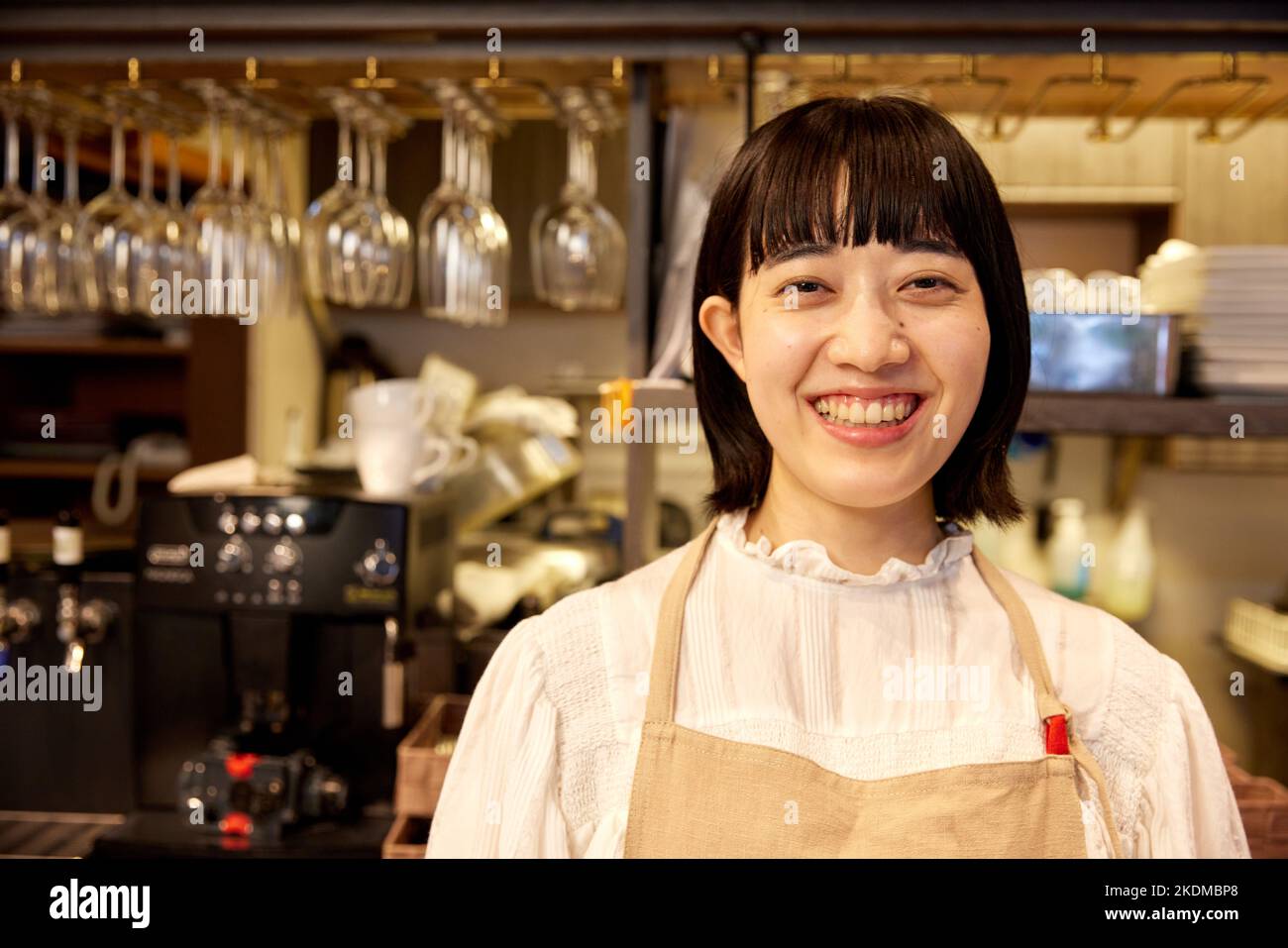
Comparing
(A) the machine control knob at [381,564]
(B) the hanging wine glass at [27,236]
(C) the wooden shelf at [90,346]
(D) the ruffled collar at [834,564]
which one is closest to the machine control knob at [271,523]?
(A) the machine control knob at [381,564]

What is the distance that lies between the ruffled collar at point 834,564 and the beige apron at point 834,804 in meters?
0.16

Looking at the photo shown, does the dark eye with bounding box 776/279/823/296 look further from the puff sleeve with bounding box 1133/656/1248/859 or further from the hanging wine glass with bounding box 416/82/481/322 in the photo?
the hanging wine glass with bounding box 416/82/481/322

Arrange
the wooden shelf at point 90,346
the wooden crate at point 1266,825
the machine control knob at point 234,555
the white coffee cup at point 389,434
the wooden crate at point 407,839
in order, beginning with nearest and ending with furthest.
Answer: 1. the wooden crate at point 1266,825
2. the wooden crate at point 407,839
3. the machine control knob at point 234,555
4. the white coffee cup at point 389,434
5. the wooden shelf at point 90,346

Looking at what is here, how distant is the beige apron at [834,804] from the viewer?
89 cm

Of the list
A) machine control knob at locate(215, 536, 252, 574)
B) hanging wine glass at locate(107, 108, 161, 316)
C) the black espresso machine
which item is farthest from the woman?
hanging wine glass at locate(107, 108, 161, 316)

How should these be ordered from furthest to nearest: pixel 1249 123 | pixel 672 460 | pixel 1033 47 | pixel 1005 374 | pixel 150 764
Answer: pixel 672 460
pixel 150 764
pixel 1249 123
pixel 1033 47
pixel 1005 374

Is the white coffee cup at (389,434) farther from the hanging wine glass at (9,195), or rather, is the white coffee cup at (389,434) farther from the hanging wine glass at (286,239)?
the hanging wine glass at (9,195)

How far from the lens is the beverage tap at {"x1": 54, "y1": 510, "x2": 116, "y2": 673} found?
185 centimetres

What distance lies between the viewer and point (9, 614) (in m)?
1.86

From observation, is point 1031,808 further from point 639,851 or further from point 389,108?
point 389,108

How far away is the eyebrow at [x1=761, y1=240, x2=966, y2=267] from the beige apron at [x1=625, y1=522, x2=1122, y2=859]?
395mm

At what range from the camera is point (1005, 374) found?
3.28 ft
